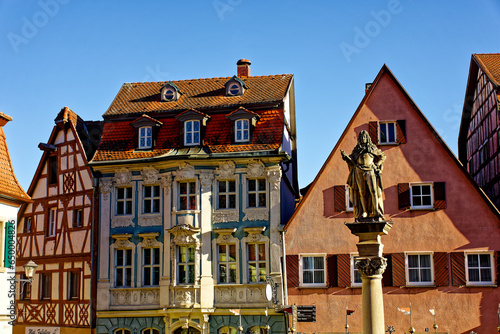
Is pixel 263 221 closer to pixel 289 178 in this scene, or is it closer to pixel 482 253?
pixel 289 178

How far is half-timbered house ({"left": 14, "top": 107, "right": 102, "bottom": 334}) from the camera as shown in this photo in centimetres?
3416

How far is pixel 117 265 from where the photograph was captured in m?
33.4

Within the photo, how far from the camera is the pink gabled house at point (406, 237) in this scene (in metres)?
29.2

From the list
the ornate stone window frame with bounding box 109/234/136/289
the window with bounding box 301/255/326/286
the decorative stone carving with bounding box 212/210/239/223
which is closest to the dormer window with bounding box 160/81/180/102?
the decorative stone carving with bounding box 212/210/239/223

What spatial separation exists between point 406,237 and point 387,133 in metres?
4.37

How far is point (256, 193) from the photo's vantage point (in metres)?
32.2

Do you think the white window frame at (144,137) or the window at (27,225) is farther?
the window at (27,225)

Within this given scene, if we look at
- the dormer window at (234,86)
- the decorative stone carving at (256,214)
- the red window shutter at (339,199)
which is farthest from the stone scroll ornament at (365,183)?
the dormer window at (234,86)

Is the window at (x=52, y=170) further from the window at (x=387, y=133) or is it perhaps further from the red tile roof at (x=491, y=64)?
the red tile roof at (x=491, y=64)

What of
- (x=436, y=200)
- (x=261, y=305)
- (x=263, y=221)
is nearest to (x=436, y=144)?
(x=436, y=200)

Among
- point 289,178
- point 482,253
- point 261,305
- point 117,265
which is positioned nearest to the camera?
point 482,253

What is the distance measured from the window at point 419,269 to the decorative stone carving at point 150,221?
35.5ft

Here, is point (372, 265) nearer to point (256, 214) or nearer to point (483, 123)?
point (256, 214)

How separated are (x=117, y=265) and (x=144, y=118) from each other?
669 centimetres
